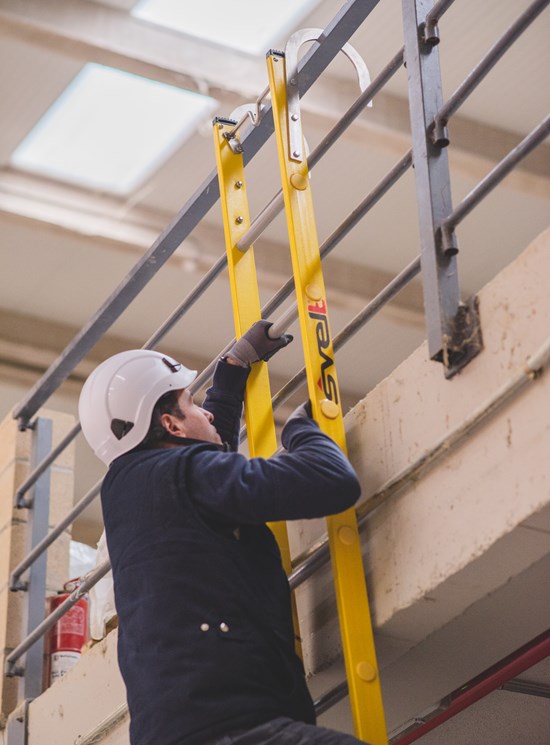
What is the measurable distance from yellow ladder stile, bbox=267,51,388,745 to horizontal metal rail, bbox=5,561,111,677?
3.20ft

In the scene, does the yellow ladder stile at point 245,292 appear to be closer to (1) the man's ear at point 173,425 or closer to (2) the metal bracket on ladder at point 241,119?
(2) the metal bracket on ladder at point 241,119

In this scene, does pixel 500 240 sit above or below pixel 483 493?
above

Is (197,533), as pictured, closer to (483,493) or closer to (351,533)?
(351,533)

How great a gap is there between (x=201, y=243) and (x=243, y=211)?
5.00 meters

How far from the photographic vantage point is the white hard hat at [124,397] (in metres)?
2.77

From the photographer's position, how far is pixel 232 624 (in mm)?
2363

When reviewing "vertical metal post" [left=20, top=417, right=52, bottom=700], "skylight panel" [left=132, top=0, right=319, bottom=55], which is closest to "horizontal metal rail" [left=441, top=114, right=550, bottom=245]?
"vertical metal post" [left=20, top=417, right=52, bottom=700]

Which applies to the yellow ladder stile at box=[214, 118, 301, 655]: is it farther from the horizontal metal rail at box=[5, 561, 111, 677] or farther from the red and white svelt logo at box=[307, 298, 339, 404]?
the horizontal metal rail at box=[5, 561, 111, 677]

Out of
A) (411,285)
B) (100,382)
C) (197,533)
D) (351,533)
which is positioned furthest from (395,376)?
(411,285)

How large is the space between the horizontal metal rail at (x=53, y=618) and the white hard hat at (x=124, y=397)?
0.62 m

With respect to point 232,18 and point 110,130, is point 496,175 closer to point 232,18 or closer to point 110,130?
point 232,18

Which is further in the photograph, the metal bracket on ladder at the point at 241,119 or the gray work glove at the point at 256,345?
the metal bracket on ladder at the point at 241,119

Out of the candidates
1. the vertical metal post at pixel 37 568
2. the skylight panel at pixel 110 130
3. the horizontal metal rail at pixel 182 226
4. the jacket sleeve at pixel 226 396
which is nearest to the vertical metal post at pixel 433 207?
the horizontal metal rail at pixel 182 226

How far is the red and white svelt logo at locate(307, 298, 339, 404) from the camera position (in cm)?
265
